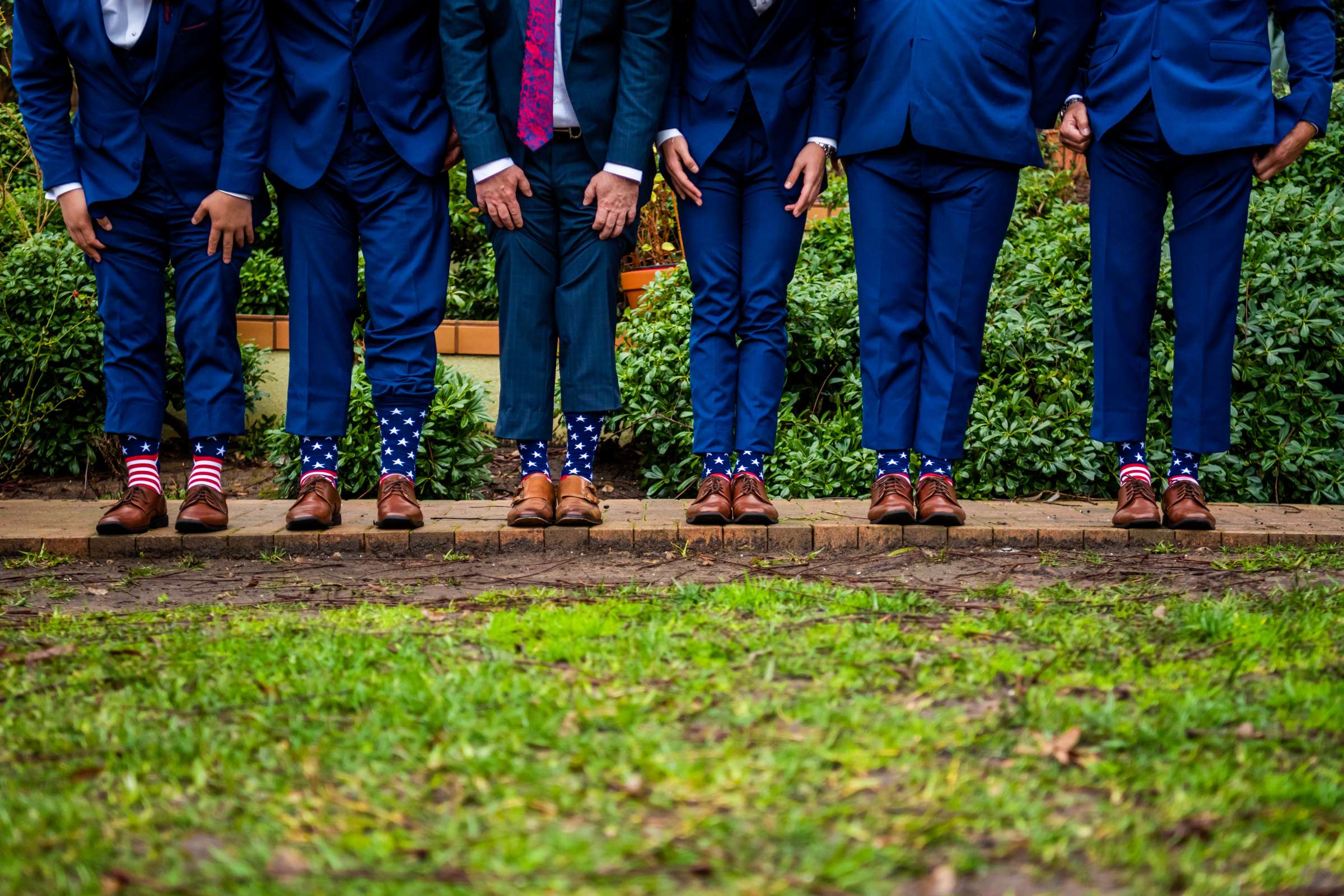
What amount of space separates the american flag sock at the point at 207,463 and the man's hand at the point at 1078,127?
2.59 metres

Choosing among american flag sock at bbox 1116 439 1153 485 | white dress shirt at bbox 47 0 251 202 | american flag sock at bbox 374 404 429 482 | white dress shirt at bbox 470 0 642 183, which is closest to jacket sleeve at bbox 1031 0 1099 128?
white dress shirt at bbox 470 0 642 183

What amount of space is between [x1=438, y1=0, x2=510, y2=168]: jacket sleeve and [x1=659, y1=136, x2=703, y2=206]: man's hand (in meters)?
0.46

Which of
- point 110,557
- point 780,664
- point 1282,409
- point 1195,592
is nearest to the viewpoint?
point 780,664

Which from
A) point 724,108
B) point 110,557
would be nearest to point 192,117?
point 110,557

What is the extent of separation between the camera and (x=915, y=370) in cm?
361

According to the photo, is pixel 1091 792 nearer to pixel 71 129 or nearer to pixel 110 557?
pixel 110 557

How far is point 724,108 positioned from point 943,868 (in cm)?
258

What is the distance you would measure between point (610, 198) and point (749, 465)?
33.5 inches

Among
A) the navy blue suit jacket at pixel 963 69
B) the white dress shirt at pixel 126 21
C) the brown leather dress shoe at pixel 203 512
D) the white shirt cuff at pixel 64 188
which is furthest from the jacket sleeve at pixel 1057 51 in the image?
the white shirt cuff at pixel 64 188

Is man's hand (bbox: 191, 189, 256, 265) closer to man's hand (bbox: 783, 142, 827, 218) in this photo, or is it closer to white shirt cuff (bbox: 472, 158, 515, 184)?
white shirt cuff (bbox: 472, 158, 515, 184)

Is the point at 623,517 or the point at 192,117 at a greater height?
the point at 192,117

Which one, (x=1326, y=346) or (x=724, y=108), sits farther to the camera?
(x=1326, y=346)

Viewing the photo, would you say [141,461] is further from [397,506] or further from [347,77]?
[347,77]

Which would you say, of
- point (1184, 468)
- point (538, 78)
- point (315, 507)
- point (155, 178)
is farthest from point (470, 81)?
point (1184, 468)
